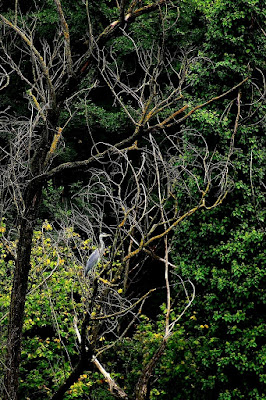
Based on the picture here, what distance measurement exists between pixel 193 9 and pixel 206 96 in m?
5.29

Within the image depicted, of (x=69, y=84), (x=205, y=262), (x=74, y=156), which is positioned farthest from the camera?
(x=74, y=156)

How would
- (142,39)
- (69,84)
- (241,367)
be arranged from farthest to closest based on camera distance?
(142,39) → (241,367) → (69,84)

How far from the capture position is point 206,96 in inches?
462

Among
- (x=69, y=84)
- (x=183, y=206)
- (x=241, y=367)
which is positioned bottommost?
(x=241, y=367)

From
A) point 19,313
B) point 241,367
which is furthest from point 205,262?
point 19,313

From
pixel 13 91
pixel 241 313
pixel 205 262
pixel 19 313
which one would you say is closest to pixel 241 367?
pixel 241 313

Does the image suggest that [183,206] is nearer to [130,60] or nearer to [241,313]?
[241,313]

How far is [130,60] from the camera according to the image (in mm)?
17812

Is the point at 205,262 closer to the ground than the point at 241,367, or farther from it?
farther from it

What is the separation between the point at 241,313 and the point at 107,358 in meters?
3.28

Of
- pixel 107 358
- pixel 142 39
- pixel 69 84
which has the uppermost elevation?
pixel 69 84

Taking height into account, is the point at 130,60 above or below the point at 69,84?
below

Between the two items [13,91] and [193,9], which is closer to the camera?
[193,9]

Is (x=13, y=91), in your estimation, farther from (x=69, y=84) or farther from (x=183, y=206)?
(x=69, y=84)
